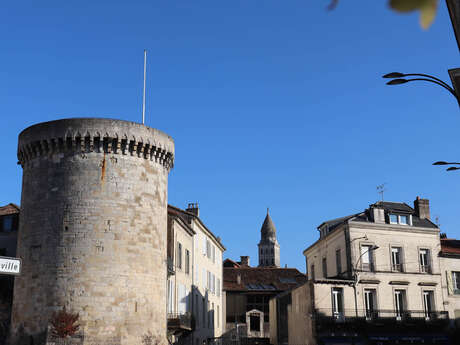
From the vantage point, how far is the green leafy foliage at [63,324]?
73.2 feet

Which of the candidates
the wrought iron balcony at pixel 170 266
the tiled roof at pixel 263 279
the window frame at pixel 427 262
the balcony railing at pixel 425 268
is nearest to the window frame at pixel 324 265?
the window frame at pixel 427 262

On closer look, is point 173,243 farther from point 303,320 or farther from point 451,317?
point 451,317

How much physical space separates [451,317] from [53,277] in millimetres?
26650

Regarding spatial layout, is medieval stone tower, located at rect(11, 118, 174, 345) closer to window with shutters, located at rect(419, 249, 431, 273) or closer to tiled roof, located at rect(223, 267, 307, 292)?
window with shutters, located at rect(419, 249, 431, 273)

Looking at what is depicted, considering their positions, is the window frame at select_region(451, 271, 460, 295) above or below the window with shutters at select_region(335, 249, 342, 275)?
below

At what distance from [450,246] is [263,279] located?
2650 centimetres

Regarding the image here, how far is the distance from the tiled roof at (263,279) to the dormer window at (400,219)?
79.1 ft

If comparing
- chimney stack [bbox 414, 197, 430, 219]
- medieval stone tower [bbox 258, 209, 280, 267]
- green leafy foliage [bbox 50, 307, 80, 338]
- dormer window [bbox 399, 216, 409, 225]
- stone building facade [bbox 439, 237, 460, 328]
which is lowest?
green leafy foliage [bbox 50, 307, 80, 338]

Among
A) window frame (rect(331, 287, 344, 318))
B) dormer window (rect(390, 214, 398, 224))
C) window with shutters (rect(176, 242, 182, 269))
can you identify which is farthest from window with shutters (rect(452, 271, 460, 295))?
window with shutters (rect(176, 242, 182, 269))

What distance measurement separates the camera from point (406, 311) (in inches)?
1409

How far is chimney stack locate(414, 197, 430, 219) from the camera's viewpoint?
39.8 meters

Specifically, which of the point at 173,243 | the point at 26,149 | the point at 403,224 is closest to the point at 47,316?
the point at 26,149

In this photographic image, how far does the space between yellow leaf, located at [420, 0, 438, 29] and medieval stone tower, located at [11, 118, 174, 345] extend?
2281 centimetres

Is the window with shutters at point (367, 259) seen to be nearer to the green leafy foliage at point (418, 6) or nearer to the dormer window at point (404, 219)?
the dormer window at point (404, 219)
